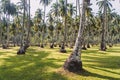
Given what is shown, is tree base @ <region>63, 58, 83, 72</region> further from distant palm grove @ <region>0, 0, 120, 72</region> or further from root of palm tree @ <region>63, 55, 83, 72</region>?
distant palm grove @ <region>0, 0, 120, 72</region>

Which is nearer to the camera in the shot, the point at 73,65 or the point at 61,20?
the point at 73,65

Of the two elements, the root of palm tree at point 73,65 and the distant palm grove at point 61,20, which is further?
the distant palm grove at point 61,20

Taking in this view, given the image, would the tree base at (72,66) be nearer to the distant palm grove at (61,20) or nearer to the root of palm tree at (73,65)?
the root of palm tree at (73,65)

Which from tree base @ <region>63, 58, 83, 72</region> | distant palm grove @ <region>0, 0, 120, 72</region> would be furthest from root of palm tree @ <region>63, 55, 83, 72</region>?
distant palm grove @ <region>0, 0, 120, 72</region>

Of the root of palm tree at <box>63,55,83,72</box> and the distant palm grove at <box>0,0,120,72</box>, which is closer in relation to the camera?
the root of palm tree at <box>63,55,83,72</box>

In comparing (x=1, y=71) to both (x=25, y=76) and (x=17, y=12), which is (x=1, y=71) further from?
(x=17, y=12)

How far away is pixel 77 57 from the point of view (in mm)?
24031

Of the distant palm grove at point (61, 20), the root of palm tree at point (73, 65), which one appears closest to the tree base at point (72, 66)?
the root of palm tree at point (73, 65)

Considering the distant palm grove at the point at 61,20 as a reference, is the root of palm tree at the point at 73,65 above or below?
below

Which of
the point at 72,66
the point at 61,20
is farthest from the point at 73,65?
the point at 61,20

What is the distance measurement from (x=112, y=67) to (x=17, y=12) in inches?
2686

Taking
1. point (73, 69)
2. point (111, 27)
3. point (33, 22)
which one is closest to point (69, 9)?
point (33, 22)

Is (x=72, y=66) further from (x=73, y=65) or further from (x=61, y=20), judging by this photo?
(x=61, y=20)

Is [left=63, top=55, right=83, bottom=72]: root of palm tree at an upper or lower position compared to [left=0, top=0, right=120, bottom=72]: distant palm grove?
lower
